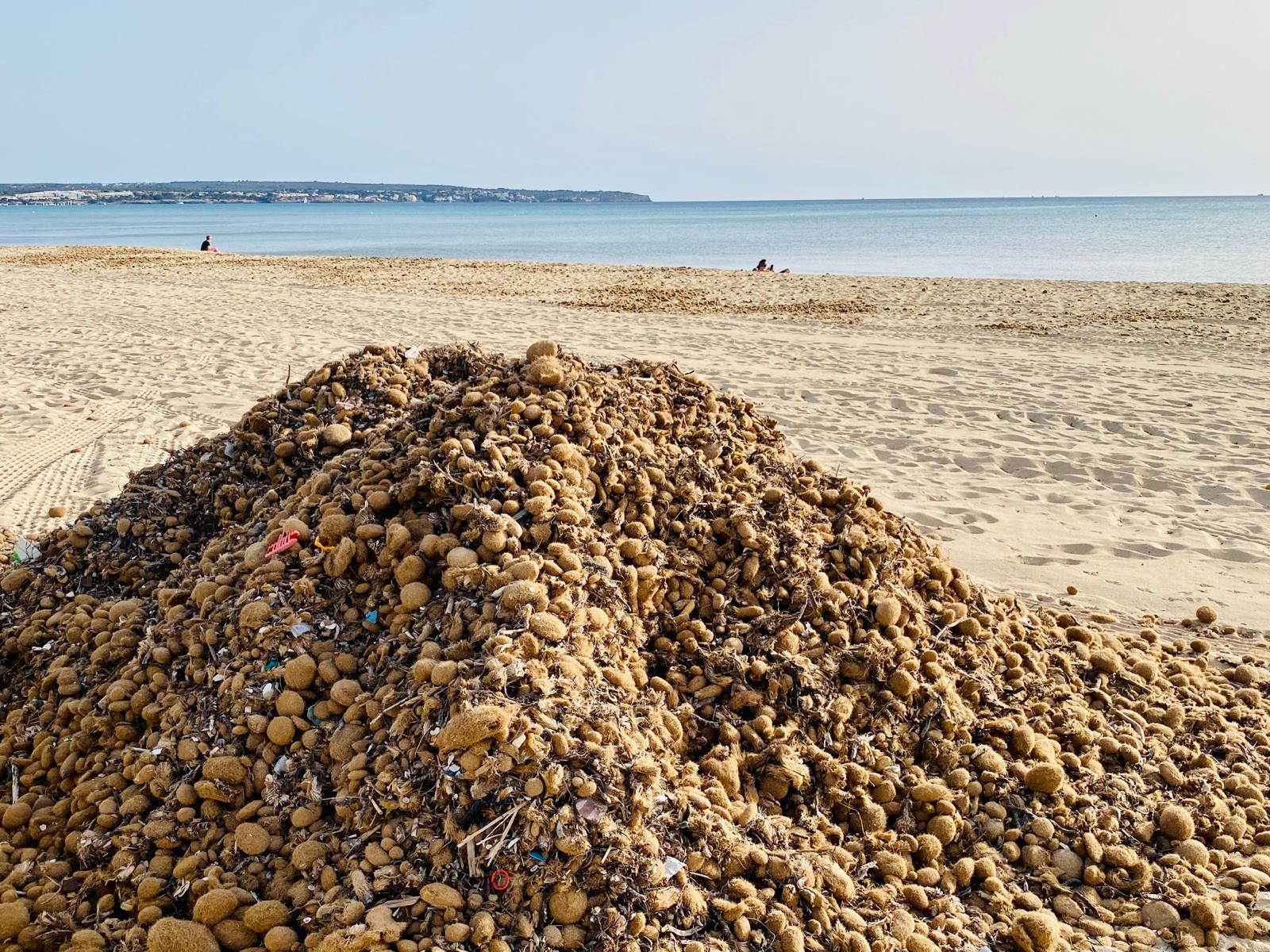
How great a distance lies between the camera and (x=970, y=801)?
2459 mm

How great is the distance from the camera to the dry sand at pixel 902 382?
16.2 feet

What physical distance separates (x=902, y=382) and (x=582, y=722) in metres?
7.37

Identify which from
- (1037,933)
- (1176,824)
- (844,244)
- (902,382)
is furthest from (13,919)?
(844,244)

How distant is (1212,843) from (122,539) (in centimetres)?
369

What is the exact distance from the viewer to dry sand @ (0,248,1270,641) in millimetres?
4926

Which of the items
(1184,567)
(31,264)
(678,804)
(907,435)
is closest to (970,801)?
(678,804)

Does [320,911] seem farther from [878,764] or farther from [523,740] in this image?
[878,764]

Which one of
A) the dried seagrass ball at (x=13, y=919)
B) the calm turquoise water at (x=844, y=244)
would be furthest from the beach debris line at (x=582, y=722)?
the calm turquoise water at (x=844, y=244)

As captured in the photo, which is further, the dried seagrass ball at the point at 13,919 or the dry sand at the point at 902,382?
the dry sand at the point at 902,382

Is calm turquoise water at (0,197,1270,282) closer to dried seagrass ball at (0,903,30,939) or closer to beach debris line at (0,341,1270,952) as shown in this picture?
beach debris line at (0,341,1270,952)

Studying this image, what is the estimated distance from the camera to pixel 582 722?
2.01 metres

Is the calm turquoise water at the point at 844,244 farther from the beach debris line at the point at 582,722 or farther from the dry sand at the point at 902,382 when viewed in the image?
the beach debris line at the point at 582,722

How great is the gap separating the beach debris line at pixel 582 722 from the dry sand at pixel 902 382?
1438 millimetres

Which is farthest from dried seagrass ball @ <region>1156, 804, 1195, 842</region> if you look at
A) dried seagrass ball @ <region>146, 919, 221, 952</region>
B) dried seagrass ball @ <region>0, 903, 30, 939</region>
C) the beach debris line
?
dried seagrass ball @ <region>0, 903, 30, 939</region>
